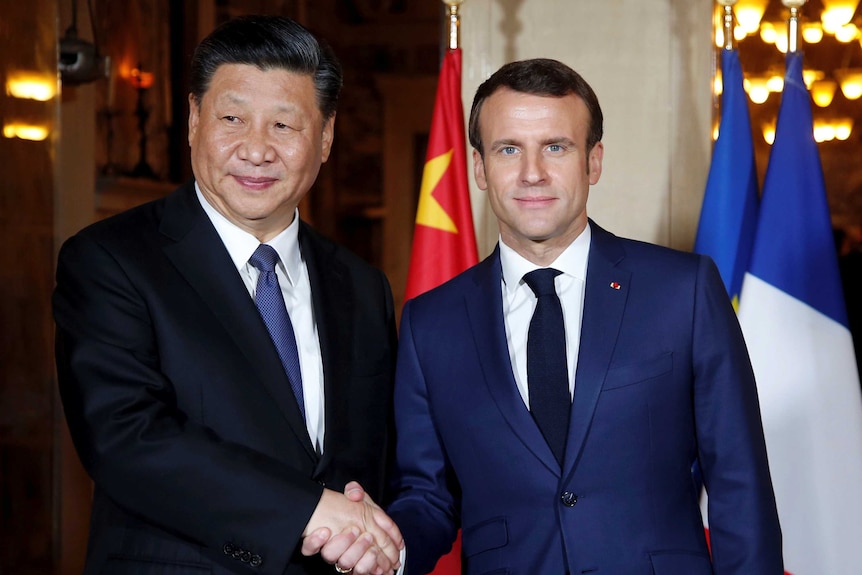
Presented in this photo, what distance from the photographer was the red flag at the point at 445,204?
3.29 metres

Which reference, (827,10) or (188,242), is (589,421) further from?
(827,10)

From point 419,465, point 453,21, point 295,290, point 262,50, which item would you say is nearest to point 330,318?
point 295,290

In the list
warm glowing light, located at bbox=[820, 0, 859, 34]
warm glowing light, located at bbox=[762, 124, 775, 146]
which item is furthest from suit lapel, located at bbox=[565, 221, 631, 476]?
warm glowing light, located at bbox=[820, 0, 859, 34]

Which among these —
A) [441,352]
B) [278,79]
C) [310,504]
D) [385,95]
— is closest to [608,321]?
[441,352]

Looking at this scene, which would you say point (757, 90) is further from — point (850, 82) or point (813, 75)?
point (850, 82)

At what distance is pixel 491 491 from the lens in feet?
7.01

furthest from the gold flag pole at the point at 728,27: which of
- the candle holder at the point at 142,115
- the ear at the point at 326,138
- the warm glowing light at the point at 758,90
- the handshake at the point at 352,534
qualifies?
the candle holder at the point at 142,115

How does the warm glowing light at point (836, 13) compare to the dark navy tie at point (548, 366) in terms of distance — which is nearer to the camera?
the dark navy tie at point (548, 366)

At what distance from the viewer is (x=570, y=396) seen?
6.97ft

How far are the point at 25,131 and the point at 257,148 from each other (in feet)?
8.53

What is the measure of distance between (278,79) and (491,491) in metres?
1.00

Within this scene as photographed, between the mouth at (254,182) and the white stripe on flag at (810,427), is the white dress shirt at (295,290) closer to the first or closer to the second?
the mouth at (254,182)

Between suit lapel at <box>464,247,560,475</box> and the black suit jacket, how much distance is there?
12.7 inches

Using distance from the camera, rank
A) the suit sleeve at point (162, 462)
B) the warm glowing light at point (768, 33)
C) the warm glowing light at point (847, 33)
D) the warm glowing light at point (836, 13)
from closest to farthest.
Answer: the suit sleeve at point (162, 462) → the warm glowing light at point (768, 33) → the warm glowing light at point (836, 13) → the warm glowing light at point (847, 33)
